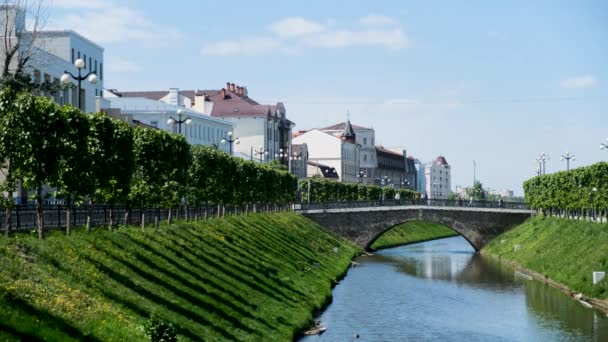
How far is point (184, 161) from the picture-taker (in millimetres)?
64562

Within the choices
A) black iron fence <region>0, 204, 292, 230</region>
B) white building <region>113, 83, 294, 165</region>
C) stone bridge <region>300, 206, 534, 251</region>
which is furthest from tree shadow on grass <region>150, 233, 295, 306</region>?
white building <region>113, 83, 294, 165</region>

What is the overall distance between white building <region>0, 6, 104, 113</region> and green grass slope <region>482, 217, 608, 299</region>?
39265 millimetres

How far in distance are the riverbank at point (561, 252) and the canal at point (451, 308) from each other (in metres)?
1.40

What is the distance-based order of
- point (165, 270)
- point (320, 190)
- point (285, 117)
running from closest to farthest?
1. point (165, 270)
2. point (320, 190)
3. point (285, 117)

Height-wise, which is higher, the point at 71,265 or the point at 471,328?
the point at 71,265

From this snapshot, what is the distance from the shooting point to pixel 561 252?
8794 centimetres

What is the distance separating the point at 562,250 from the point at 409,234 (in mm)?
72776

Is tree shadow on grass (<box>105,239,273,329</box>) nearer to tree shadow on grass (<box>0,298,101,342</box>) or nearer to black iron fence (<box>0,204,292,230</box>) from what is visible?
black iron fence (<box>0,204,292,230</box>)

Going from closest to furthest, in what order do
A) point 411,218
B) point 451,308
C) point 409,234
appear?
point 451,308 → point 411,218 → point 409,234

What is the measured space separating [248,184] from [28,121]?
5091 centimetres

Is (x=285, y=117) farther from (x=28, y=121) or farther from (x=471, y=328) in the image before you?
(x=28, y=121)

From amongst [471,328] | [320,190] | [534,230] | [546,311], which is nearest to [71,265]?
[471,328]

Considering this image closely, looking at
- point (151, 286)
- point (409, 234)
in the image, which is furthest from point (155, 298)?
point (409, 234)

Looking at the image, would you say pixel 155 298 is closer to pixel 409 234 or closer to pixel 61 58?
pixel 61 58
